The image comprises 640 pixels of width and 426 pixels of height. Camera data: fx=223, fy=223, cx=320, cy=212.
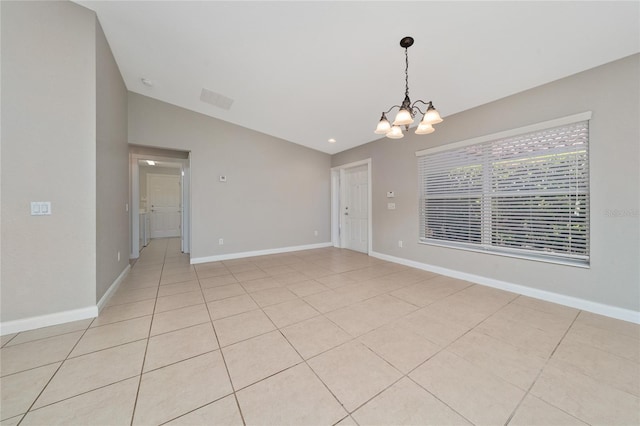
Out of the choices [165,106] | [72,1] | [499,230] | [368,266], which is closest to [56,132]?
[72,1]

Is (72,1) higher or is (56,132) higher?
(72,1)

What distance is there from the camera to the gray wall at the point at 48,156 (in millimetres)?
1976

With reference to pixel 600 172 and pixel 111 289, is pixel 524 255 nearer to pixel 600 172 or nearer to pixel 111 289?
pixel 600 172

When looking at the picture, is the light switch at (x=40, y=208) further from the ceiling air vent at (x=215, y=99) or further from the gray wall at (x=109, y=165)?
the ceiling air vent at (x=215, y=99)

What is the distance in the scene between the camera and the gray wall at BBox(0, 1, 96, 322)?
1.98 metres

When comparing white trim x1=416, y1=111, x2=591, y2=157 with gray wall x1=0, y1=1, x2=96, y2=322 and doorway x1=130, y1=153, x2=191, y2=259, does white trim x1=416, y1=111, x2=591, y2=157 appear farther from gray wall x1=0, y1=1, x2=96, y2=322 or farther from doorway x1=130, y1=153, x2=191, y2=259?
doorway x1=130, y1=153, x2=191, y2=259

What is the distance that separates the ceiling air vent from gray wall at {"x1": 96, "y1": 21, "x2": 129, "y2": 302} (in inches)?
43.3

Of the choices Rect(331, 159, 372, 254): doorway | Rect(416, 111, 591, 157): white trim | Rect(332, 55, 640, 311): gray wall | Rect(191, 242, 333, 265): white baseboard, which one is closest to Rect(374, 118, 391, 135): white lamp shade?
Rect(332, 55, 640, 311): gray wall

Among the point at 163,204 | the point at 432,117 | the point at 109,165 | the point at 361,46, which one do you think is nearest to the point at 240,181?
the point at 109,165

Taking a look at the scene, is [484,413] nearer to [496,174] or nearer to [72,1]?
[496,174]

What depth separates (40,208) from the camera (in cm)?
208

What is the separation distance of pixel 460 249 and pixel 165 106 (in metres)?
5.61

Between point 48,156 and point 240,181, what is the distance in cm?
284

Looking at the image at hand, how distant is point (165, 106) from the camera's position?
13.4ft
